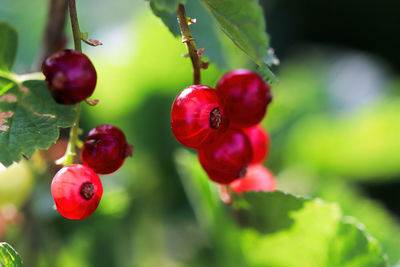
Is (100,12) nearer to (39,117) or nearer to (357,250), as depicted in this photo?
(39,117)

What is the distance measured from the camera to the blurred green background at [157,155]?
1.24 metres

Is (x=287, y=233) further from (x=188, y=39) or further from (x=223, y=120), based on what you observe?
(x=188, y=39)

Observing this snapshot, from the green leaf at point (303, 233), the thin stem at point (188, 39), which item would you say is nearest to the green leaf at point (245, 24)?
the thin stem at point (188, 39)

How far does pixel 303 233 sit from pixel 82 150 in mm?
424

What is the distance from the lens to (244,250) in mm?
1059

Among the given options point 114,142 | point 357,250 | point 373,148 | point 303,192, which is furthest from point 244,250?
point 373,148

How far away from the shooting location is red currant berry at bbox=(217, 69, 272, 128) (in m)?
0.89

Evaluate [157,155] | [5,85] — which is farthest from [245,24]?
[157,155]

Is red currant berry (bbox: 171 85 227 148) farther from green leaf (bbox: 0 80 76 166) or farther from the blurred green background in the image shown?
the blurred green background

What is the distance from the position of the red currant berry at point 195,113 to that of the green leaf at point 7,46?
36cm

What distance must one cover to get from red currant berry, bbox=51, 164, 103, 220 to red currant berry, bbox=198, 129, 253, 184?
0.68 ft

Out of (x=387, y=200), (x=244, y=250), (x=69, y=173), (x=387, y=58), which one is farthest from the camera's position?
(x=387, y=58)

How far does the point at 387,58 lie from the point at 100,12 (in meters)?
1.84

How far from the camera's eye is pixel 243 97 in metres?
0.89
